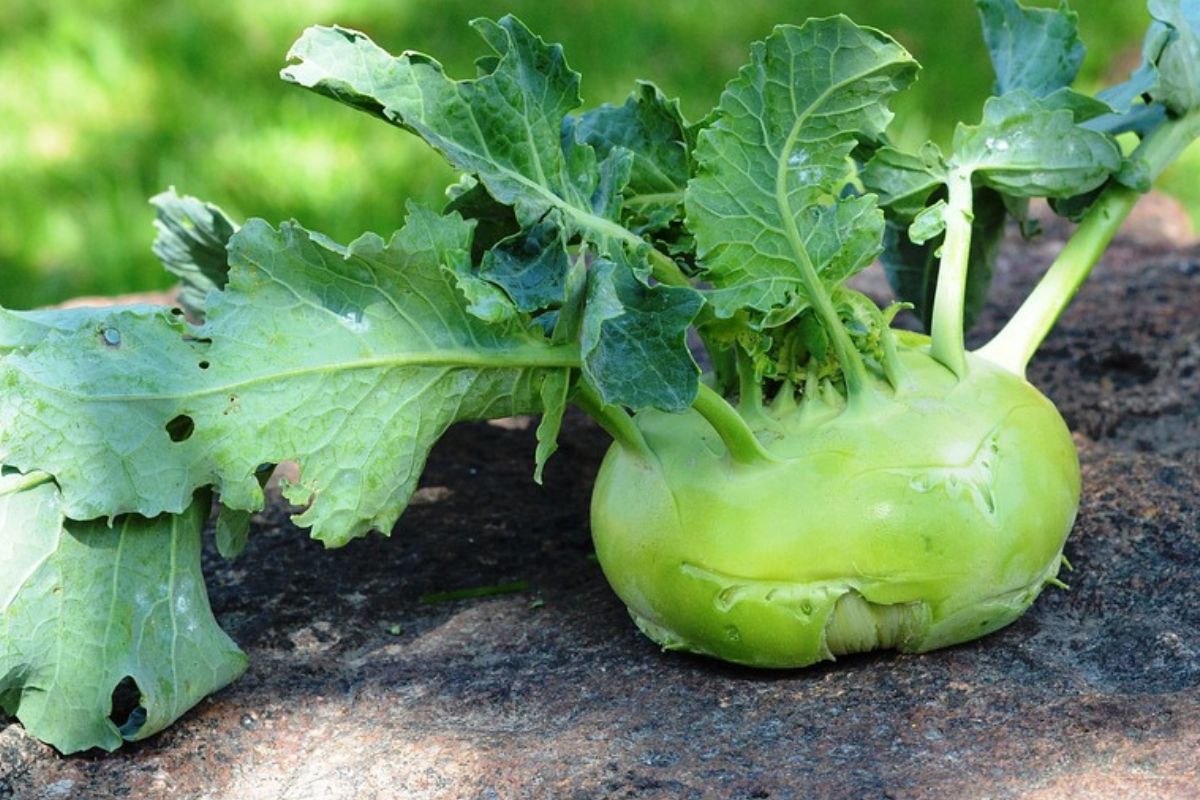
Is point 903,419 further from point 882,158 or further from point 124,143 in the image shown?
point 124,143

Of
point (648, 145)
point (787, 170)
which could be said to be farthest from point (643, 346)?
point (648, 145)

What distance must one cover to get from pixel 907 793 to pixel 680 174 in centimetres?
91

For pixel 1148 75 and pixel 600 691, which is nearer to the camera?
pixel 600 691

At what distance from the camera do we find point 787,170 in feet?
5.92

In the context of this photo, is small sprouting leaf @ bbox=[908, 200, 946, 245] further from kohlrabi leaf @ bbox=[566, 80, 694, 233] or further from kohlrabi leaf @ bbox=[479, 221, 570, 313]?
kohlrabi leaf @ bbox=[479, 221, 570, 313]

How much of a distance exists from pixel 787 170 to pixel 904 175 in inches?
13.1

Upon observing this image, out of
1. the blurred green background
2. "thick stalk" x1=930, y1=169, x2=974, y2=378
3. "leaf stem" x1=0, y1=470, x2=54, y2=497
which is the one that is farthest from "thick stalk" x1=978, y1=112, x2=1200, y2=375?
the blurred green background

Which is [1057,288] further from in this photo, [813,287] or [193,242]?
[193,242]

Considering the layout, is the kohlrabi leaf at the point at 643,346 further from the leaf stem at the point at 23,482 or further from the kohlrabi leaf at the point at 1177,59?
the kohlrabi leaf at the point at 1177,59

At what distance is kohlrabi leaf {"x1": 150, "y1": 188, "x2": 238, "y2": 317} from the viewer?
224 centimetres

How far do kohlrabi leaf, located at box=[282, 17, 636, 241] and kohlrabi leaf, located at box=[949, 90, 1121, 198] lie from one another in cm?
53

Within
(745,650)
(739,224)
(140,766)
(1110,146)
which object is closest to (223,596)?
(140,766)

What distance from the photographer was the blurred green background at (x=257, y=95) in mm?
3744

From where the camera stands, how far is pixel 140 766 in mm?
1812
